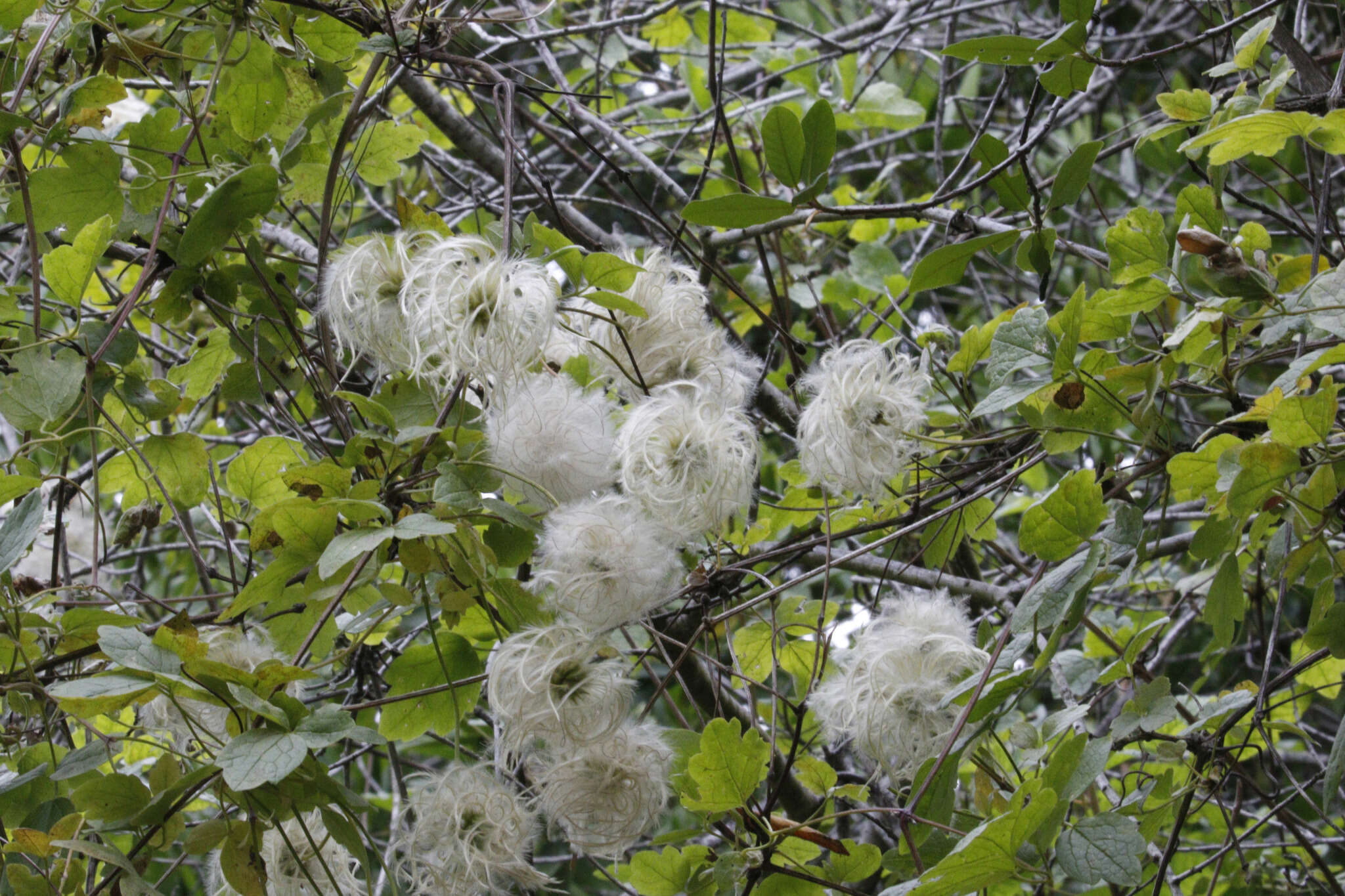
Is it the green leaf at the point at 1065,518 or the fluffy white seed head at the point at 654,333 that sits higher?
the fluffy white seed head at the point at 654,333

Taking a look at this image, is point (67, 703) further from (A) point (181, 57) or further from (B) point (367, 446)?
(A) point (181, 57)

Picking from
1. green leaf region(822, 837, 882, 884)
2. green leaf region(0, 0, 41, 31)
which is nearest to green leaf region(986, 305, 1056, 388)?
green leaf region(822, 837, 882, 884)

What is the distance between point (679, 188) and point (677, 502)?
83cm

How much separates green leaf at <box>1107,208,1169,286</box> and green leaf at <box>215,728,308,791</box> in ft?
2.63

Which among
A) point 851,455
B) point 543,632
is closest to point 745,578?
point 851,455

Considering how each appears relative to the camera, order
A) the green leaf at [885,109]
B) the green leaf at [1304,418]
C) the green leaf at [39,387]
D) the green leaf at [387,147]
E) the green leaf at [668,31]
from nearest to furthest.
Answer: the green leaf at [1304,418]
the green leaf at [39,387]
the green leaf at [387,147]
the green leaf at [885,109]
the green leaf at [668,31]

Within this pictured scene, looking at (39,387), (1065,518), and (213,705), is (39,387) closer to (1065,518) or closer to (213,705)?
(213,705)

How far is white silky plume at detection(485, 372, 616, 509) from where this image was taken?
0.92 metres

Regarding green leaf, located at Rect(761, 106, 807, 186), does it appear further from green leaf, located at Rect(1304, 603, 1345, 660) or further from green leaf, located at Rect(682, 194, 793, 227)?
green leaf, located at Rect(1304, 603, 1345, 660)

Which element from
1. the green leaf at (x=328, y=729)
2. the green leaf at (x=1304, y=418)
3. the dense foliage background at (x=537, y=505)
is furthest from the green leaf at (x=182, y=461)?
the green leaf at (x=1304, y=418)

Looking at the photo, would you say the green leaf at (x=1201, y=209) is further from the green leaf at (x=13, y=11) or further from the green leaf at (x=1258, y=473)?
the green leaf at (x=13, y=11)

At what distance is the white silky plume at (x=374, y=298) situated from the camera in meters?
0.93

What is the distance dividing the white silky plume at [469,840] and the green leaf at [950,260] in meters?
0.61

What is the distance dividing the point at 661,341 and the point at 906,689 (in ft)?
1.31
